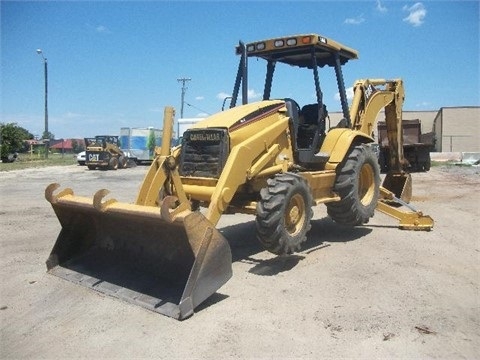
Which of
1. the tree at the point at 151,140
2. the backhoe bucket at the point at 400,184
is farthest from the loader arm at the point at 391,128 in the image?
the tree at the point at 151,140

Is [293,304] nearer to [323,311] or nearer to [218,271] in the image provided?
[323,311]

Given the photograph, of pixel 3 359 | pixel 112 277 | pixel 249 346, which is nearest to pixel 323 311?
pixel 249 346

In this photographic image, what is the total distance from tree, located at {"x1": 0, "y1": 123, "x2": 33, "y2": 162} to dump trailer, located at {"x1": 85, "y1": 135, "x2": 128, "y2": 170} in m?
12.2

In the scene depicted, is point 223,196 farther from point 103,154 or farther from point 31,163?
point 31,163

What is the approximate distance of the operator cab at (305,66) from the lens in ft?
22.2

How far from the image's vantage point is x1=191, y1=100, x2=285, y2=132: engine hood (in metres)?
5.82

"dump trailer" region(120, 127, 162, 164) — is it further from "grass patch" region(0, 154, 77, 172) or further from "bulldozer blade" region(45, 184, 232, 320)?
"bulldozer blade" region(45, 184, 232, 320)

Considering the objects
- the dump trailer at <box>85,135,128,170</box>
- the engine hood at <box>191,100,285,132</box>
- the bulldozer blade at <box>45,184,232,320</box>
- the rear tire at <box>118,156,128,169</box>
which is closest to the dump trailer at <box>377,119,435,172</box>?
the engine hood at <box>191,100,285,132</box>

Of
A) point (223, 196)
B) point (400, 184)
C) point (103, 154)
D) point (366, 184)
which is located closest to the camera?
point (223, 196)

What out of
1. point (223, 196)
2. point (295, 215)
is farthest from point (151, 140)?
point (223, 196)

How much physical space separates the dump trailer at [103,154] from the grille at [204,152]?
22.8 metres

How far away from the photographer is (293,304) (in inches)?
178

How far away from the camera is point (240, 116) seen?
19.5ft

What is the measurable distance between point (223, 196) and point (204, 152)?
91 centimetres
